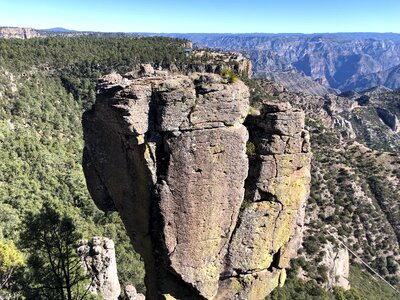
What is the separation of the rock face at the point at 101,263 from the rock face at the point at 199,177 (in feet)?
40.7

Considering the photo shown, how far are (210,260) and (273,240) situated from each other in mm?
3343

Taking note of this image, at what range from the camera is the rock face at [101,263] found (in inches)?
1187

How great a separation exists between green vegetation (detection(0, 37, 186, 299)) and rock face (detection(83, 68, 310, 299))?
7.79 metres

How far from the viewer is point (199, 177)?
1602 centimetres

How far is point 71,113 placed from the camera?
84875 millimetres

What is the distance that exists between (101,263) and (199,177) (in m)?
18.6

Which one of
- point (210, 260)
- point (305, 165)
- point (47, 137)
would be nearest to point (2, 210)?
point (210, 260)

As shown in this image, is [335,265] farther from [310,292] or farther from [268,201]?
[268,201]

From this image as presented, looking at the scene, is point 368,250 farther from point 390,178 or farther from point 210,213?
point 210,213

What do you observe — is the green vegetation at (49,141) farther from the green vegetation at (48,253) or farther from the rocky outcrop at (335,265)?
the rocky outcrop at (335,265)

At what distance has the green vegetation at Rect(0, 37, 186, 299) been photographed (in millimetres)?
24078

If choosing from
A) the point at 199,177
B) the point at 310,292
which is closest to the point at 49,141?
the point at 310,292

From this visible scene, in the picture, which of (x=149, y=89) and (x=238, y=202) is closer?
(x=149, y=89)

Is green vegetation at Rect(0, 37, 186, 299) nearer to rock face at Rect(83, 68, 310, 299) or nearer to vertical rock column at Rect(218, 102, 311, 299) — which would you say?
rock face at Rect(83, 68, 310, 299)
